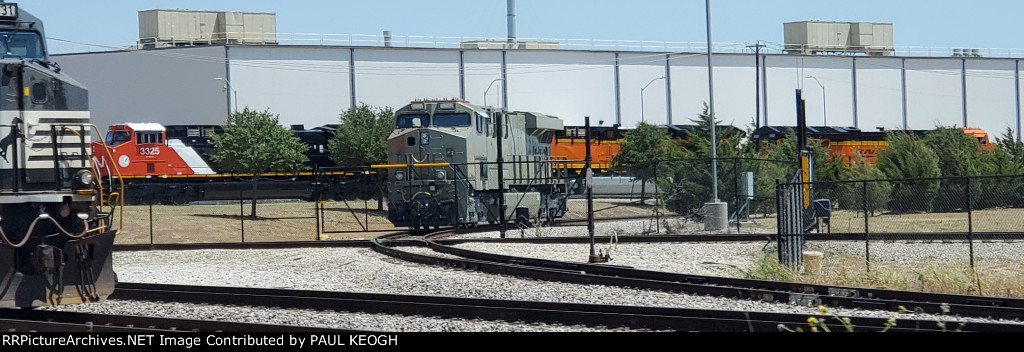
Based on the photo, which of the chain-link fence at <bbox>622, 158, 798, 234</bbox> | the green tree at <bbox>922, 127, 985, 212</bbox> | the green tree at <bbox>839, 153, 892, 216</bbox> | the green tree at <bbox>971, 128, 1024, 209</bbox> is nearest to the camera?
the chain-link fence at <bbox>622, 158, 798, 234</bbox>

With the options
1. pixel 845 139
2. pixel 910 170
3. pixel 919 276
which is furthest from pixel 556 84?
pixel 919 276

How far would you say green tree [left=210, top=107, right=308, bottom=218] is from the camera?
4394 cm

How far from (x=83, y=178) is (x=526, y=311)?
4751mm

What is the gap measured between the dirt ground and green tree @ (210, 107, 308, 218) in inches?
63.1

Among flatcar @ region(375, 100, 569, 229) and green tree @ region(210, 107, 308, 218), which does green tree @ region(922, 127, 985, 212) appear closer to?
flatcar @ region(375, 100, 569, 229)

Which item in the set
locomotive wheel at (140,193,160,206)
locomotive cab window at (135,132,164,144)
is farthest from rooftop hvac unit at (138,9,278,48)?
locomotive wheel at (140,193,160,206)

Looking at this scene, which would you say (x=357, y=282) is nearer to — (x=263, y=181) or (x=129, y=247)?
(x=129, y=247)

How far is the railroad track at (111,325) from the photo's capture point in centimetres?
1032

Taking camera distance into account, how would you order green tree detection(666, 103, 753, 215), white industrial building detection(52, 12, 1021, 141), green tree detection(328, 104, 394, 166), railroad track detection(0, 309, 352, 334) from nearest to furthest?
railroad track detection(0, 309, 352, 334) < green tree detection(666, 103, 753, 215) < green tree detection(328, 104, 394, 166) < white industrial building detection(52, 12, 1021, 141)

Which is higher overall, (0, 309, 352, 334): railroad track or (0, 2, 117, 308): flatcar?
(0, 2, 117, 308): flatcar

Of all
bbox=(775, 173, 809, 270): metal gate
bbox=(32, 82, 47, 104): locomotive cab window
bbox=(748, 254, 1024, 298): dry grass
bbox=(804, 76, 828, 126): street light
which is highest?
bbox=(804, 76, 828, 126): street light

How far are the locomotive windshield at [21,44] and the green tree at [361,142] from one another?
35.9 meters

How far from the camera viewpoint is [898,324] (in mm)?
9727
